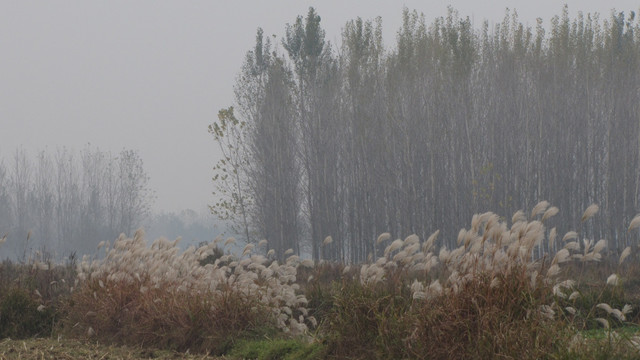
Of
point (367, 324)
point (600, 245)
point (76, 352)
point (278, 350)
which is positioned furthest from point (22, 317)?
point (600, 245)

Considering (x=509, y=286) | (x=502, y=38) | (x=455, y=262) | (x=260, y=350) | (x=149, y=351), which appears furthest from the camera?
(x=502, y=38)

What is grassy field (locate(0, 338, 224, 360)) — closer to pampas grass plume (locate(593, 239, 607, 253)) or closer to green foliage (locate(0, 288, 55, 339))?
green foliage (locate(0, 288, 55, 339))

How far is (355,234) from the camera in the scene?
25500 mm

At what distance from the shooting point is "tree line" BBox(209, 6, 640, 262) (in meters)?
24.3

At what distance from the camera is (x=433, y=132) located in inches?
968

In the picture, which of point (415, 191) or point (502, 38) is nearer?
point (415, 191)

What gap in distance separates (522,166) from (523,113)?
2.14 metres

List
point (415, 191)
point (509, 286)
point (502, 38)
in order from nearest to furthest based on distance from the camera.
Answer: point (509, 286) < point (415, 191) < point (502, 38)

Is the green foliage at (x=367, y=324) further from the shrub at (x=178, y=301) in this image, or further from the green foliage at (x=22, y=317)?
the green foliage at (x=22, y=317)

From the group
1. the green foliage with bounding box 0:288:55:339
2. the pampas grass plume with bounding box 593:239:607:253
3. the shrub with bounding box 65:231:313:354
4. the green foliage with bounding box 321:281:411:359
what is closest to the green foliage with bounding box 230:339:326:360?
the green foliage with bounding box 321:281:411:359

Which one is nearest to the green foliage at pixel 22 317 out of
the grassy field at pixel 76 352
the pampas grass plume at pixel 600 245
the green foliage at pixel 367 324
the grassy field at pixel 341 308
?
the grassy field at pixel 341 308

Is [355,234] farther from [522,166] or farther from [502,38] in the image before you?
[502,38]

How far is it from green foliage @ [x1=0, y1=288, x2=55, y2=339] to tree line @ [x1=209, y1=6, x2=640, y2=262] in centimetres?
1677

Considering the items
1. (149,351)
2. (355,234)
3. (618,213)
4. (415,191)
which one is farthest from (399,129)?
(149,351)
